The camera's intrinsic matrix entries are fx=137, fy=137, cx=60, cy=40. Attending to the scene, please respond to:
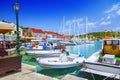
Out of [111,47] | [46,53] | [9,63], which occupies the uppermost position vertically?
[111,47]

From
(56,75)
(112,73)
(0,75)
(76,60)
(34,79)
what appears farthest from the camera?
(76,60)

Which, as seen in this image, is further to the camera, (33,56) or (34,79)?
(33,56)

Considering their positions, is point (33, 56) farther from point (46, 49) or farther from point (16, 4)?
point (16, 4)

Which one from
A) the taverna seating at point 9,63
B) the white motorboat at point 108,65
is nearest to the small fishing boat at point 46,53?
the white motorboat at point 108,65

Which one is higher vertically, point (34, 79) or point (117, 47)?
point (117, 47)

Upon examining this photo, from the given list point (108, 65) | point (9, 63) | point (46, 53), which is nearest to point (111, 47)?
point (108, 65)

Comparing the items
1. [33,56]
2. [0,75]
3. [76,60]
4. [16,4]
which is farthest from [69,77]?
[33,56]

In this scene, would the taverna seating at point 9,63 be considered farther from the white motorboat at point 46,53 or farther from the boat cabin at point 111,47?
the white motorboat at point 46,53

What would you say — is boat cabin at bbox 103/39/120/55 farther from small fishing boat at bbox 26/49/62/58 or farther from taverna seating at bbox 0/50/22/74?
taverna seating at bbox 0/50/22/74

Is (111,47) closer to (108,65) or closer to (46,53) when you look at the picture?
(108,65)

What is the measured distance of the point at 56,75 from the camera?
9352 mm

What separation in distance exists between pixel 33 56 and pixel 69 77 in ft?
31.0

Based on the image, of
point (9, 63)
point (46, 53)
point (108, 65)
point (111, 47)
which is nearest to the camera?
point (9, 63)

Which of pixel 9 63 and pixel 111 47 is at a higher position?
pixel 111 47
